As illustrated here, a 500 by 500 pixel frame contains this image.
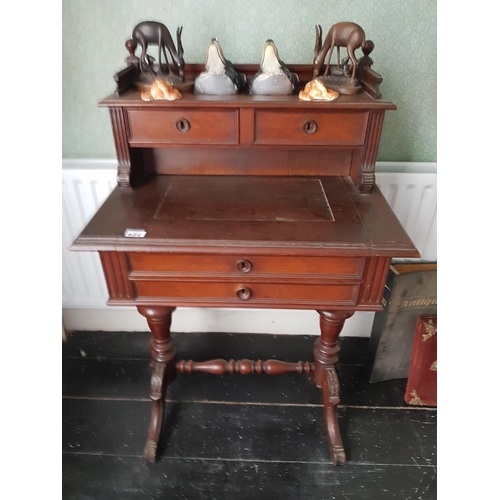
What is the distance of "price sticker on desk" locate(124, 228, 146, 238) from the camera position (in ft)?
3.43

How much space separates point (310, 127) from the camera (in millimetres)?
1198

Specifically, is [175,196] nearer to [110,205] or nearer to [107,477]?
[110,205]

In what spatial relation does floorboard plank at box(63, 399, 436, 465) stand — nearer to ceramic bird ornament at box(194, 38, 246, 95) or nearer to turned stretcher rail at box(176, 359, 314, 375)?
turned stretcher rail at box(176, 359, 314, 375)

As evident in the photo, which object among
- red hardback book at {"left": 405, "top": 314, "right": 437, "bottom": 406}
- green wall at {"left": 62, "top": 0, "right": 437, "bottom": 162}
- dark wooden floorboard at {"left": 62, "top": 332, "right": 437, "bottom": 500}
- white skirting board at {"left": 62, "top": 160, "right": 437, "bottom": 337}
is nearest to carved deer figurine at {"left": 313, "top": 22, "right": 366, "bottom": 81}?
green wall at {"left": 62, "top": 0, "right": 437, "bottom": 162}

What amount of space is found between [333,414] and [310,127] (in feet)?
3.26

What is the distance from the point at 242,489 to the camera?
1.41 metres

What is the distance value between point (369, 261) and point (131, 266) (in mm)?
616

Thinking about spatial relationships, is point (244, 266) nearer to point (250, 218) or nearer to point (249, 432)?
point (250, 218)

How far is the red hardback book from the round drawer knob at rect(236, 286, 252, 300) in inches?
30.7

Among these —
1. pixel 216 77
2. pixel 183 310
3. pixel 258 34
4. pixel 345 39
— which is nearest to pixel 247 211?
pixel 216 77

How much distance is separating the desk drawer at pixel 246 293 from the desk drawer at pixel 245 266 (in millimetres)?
39

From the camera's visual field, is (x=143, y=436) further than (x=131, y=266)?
Yes

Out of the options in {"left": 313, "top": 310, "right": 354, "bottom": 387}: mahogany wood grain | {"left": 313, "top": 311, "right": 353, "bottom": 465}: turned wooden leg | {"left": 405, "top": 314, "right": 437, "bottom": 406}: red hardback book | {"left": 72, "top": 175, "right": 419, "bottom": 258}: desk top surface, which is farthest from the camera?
{"left": 405, "top": 314, "right": 437, "bottom": 406}: red hardback book

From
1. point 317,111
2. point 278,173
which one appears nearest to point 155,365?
point 278,173
